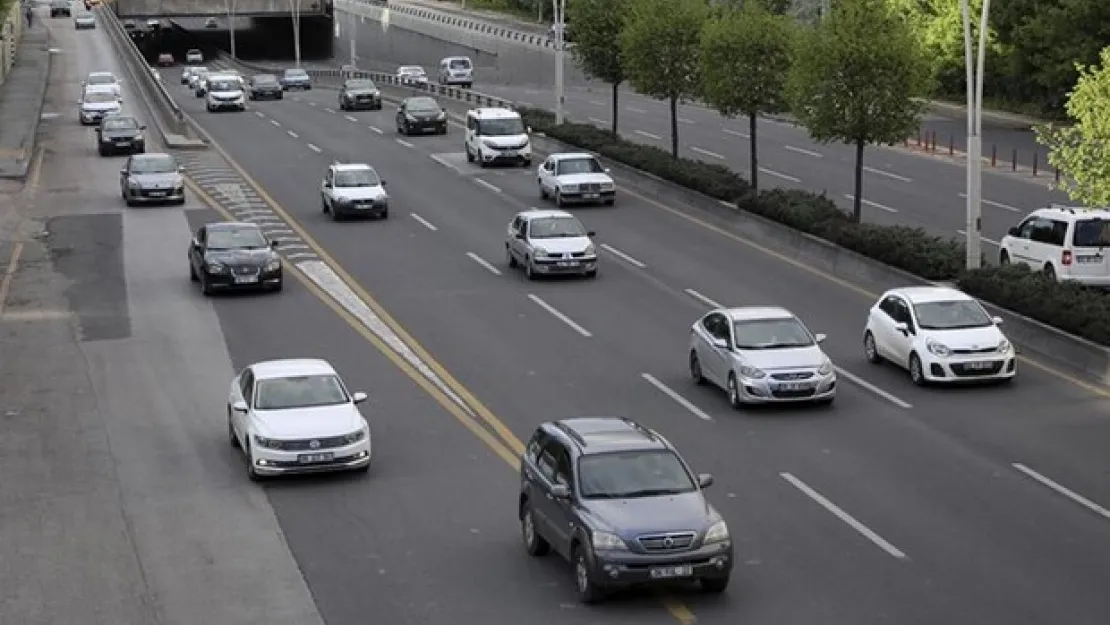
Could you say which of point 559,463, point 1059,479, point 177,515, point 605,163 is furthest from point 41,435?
point 605,163

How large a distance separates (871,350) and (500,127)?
31075 millimetres

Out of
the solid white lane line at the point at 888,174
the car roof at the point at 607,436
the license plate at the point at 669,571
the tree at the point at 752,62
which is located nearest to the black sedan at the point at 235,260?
the tree at the point at 752,62

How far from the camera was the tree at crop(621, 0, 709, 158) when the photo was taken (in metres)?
59.9

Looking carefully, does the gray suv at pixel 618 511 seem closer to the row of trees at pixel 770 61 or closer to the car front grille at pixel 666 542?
the car front grille at pixel 666 542

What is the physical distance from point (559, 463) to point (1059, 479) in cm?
769

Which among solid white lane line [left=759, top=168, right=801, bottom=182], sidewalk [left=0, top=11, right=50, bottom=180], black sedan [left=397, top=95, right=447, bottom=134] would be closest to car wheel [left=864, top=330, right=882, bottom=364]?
solid white lane line [left=759, top=168, right=801, bottom=182]

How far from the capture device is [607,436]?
20562 millimetres

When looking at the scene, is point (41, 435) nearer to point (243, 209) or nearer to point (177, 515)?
point (177, 515)

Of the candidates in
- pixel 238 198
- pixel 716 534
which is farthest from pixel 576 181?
pixel 716 534

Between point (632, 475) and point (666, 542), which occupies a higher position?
point (632, 475)

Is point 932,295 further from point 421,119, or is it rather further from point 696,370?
point 421,119

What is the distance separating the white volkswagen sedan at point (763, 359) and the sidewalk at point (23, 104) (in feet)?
116

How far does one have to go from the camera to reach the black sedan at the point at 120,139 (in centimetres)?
6481

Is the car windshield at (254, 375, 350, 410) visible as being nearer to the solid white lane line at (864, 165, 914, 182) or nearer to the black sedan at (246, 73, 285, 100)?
the solid white lane line at (864, 165, 914, 182)
